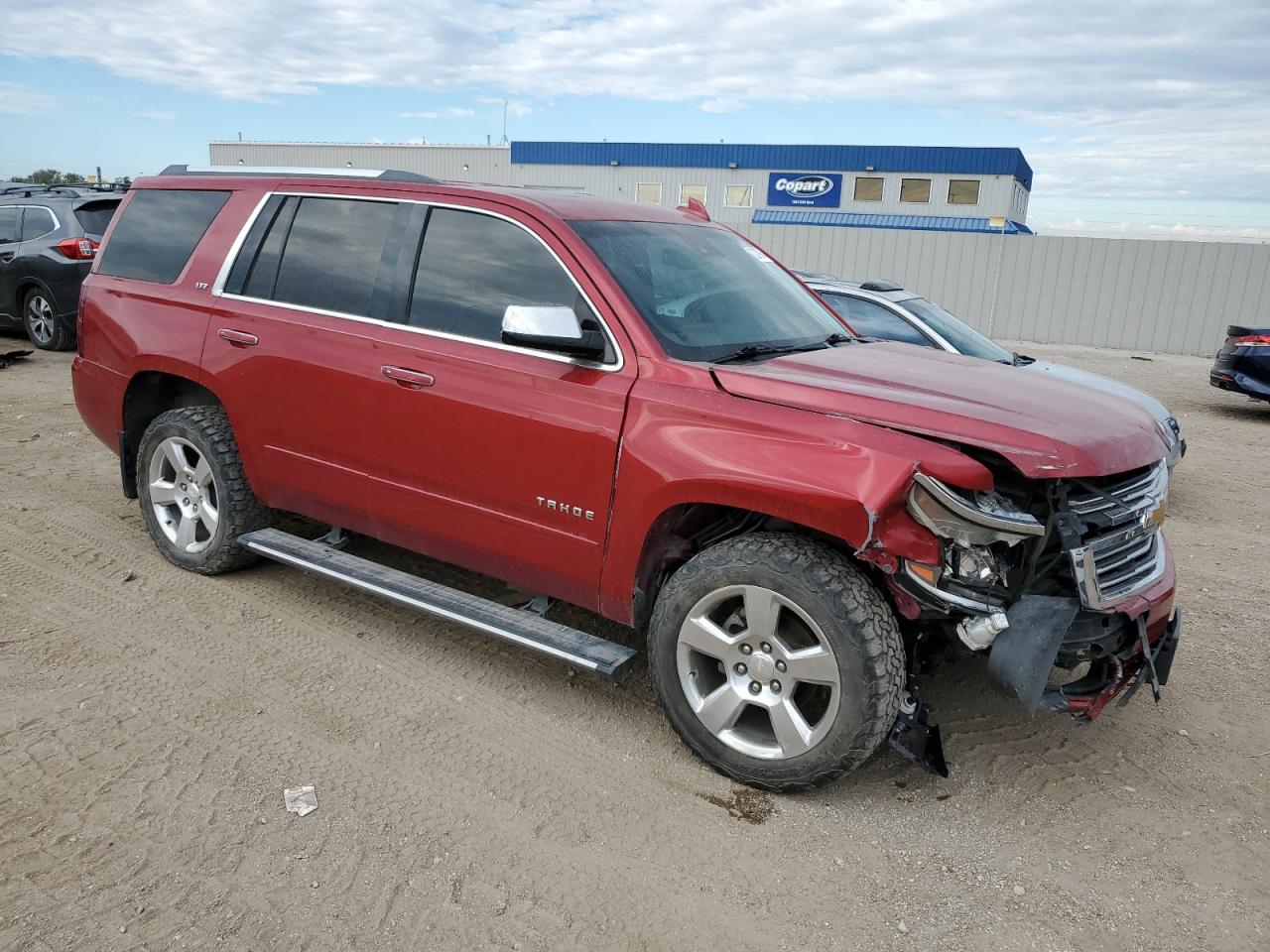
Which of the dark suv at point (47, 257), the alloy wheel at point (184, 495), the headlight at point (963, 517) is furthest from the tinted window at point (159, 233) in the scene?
the dark suv at point (47, 257)

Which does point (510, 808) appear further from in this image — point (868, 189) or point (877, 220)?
point (868, 189)

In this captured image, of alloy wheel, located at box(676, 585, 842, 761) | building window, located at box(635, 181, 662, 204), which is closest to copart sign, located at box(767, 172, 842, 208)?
building window, located at box(635, 181, 662, 204)

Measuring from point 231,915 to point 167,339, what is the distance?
2982 millimetres

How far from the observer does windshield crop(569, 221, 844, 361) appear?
3.59 m

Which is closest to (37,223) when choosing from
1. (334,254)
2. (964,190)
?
(334,254)

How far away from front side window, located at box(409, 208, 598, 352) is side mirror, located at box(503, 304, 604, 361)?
20 centimetres

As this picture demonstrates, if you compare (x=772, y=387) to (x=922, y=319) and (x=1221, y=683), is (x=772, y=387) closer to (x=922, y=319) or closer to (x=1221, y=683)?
(x=1221, y=683)

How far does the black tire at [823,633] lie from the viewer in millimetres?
2973

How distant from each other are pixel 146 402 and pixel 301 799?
9.13 ft

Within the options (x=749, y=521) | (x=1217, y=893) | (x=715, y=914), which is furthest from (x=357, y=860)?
(x=1217, y=893)

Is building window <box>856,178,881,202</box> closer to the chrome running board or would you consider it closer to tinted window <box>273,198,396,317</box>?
tinted window <box>273,198,396,317</box>

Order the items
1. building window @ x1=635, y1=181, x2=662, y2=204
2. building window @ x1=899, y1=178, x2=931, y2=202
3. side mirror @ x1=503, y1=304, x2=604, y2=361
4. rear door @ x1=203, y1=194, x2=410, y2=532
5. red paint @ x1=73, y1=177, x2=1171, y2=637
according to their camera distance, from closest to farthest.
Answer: red paint @ x1=73, y1=177, x2=1171, y2=637, side mirror @ x1=503, y1=304, x2=604, y2=361, rear door @ x1=203, y1=194, x2=410, y2=532, building window @ x1=899, y1=178, x2=931, y2=202, building window @ x1=635, y1=181, x2=662, y2=204

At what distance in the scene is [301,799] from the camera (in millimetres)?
3123

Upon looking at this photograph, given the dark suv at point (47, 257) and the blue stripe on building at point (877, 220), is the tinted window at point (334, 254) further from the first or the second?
the blue stripe on building at point (877, 220)
